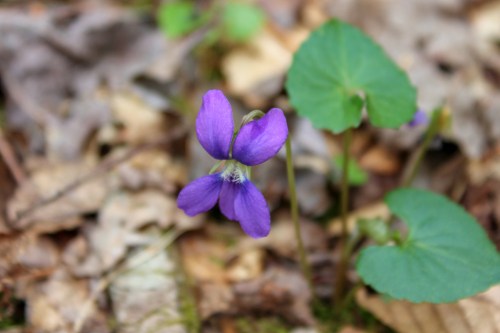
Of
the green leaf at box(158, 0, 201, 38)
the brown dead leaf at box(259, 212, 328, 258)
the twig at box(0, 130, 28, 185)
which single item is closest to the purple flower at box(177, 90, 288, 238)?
the brown dead leaf at box(259, 212, 328, 258)

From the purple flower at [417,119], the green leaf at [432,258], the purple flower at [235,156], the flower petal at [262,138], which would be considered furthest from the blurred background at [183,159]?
the flower petal at [262,138]

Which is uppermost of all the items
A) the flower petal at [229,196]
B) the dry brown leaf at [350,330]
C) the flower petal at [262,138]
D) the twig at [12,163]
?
the twig at [12,163]

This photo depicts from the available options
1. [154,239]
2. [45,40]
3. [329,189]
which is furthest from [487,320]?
[45,40]

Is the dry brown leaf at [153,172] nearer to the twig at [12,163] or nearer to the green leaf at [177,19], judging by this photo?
the twig at [12,163]

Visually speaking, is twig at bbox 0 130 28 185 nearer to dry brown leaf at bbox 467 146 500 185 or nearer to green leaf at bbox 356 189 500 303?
green leaf at bbox 356 189 500 303

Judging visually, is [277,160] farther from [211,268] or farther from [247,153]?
[247,153]

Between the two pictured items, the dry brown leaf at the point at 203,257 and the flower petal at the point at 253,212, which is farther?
the dry brown leaf at the point at 203,257
